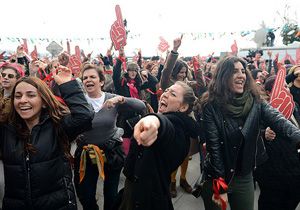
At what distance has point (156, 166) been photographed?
178 centimetres

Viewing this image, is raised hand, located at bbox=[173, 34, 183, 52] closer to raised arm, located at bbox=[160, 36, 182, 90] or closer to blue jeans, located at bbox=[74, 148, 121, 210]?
raised arm, located at bbox=[160, 36, 182, 90]

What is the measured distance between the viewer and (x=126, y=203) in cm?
199

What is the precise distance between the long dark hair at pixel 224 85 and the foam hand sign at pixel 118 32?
93.4 inches

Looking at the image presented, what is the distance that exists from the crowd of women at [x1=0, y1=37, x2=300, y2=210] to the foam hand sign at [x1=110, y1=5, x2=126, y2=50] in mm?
1512

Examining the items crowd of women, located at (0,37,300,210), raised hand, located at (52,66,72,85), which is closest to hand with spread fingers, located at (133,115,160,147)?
crowd of women, located at (0,37,300,210)

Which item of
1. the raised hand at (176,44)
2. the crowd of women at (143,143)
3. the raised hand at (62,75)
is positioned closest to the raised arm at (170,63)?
the raised hand at (176,44)

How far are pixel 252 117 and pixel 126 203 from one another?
118 centimetres

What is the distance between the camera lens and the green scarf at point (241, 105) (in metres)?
2.32

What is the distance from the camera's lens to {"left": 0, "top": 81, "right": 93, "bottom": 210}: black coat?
73.4 inches

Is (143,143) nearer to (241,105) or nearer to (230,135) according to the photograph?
(230,135)

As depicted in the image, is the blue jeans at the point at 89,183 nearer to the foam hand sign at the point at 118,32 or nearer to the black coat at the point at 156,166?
the black coat at the point at 156,166

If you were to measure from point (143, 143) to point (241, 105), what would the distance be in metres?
1.24

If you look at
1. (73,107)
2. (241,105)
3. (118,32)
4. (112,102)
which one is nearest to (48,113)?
(73,107)

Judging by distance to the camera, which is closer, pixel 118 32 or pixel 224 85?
pixel 224 85
